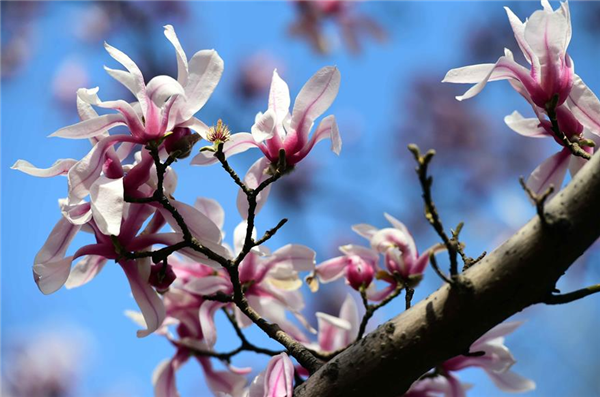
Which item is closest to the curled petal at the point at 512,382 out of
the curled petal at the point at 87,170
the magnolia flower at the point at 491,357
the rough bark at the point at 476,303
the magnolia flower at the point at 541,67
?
the magnolia flower at the point at 491,357

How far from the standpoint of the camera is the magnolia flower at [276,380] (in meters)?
1.10

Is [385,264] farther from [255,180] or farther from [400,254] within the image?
[255,180]

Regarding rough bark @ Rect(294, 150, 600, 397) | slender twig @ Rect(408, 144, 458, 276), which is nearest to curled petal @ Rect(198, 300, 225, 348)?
rough bark @ Rect(294, 150, 600, 397)

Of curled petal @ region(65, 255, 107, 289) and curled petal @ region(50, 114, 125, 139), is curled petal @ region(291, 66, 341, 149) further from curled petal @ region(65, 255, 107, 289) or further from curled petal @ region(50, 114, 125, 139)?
curled petal @ region(65, 255, 107, 289)

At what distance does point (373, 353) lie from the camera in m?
1.03

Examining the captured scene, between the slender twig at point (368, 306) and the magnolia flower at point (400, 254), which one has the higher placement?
the magnolia flower at point (400, 254)

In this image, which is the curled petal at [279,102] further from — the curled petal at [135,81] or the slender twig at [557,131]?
the slender twig at [557,131]

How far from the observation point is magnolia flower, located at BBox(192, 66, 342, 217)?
3.83 ft

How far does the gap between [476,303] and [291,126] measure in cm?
45

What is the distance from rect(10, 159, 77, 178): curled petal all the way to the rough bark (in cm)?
54

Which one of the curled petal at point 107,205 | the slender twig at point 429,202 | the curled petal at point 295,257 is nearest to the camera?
the slender twig at point 429,202

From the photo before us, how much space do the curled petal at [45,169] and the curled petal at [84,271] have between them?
0.71 ft

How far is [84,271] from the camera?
4.26 feet

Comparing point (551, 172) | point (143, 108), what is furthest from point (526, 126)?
point (143, 108)
